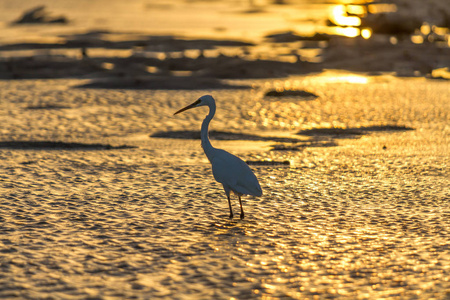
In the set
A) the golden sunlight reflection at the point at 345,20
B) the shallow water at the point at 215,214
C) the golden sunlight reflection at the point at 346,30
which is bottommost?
the shallow water at the point at 215,214

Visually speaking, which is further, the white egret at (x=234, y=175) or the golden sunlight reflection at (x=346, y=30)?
the golden sunlight reflection at (x=346, y=30)

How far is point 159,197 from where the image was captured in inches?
380

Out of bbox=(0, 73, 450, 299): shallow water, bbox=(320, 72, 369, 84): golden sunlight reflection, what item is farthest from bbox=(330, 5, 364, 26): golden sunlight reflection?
bbox=(0, 73, 450, 299): shallow water

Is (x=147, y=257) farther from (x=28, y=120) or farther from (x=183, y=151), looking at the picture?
(x=28, y=120)

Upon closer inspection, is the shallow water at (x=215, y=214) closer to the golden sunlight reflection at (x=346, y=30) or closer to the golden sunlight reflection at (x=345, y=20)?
the golden sunlight reflection at (x=346, y=30)

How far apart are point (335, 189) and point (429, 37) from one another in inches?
1212

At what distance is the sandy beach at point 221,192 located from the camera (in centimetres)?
659

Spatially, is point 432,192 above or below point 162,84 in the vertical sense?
below

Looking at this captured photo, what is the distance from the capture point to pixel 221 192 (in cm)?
995

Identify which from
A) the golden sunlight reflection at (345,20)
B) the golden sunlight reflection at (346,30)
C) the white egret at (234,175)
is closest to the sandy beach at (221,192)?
the white egret at (234,175)

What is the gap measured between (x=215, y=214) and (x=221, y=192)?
3.75ft

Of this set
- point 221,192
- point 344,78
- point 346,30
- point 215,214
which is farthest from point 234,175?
point 346,30

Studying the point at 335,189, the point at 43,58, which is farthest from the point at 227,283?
the point at 43,58

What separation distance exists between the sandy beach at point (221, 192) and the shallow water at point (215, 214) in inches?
1.0
